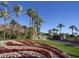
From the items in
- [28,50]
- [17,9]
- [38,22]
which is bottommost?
[28,50]

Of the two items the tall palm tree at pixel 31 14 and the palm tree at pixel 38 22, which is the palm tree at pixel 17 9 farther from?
the palm tree at pixel 38 22

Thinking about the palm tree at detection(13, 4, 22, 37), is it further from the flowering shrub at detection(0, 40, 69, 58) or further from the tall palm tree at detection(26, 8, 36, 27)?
the flowering shrub at detection(0, 40, 69, 58)

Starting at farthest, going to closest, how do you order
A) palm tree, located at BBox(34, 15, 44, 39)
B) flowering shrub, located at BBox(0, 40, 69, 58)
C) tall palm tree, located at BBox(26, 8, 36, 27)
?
palm tree, located at BBox(34, 15, 44, 39), tall palm tree, located at BBox(26, 8, 36, 27), flowering shrub, located at BBox(0, 40, 69, 58)

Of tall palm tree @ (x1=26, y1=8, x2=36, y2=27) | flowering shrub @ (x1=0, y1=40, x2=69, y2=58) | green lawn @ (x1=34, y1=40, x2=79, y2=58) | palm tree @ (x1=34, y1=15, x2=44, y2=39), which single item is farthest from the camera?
palm tree @ (x1=34, y1=15, x2=44, y2=39)

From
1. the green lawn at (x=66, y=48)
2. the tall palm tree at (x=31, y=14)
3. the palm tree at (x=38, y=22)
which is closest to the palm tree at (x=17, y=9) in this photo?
the tall palm tree at (x=31, y=14)

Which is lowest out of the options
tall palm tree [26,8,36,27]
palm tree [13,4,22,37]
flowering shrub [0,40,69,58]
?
flowering shrub [0,40,69,58]

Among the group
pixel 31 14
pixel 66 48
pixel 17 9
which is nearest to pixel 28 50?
pixel 66 48

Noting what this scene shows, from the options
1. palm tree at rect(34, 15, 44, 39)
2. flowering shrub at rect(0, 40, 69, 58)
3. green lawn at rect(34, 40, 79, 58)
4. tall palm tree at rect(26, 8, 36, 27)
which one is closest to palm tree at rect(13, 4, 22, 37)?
tall palm tree at rect(26, 8, 36, 27)

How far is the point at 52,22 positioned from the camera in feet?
43.2

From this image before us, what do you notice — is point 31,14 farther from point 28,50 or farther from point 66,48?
point 66,48

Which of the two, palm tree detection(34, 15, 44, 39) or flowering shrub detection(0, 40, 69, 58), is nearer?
flowering shrub detection(0, 40, 69, 58)

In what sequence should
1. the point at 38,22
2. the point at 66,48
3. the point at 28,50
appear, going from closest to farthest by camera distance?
1. the point at 28,50
2. the point at 66,48
3. the point at 38,22

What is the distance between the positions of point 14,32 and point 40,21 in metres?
1.72

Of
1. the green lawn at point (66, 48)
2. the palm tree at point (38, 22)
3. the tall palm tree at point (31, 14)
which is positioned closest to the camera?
the green lawn at point (66, 48)
